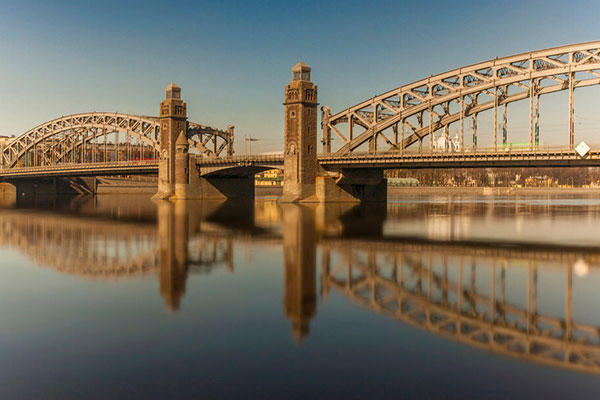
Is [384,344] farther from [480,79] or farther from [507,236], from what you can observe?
[480,79]

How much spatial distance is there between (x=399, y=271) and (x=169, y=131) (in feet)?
277

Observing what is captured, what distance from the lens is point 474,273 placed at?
19312mm

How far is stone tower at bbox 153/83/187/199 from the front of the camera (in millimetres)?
97188

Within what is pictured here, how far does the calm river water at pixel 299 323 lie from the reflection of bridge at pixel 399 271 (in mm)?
71

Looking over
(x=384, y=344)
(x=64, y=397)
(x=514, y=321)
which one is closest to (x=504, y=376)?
(x=384, y=344)

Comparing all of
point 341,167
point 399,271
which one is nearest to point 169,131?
point 341,167

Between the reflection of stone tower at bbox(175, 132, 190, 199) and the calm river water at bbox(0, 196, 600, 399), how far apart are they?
7080cm

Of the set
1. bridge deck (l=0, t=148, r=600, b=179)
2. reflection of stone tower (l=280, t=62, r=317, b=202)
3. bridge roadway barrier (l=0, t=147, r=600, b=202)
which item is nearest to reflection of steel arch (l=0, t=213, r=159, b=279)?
bridge deck (l=0, t=148, r=600, b=179)

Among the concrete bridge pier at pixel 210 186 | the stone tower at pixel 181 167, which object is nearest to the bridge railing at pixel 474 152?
the concrete bridge pier at pixel 210 186

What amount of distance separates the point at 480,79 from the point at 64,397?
66.3m

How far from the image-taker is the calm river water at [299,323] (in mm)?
9195

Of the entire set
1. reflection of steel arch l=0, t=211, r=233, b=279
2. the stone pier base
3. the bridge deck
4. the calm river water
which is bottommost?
the calm river water

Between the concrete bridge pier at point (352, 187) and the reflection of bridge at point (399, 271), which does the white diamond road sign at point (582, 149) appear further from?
the reflection of bridge at point (399, 271)

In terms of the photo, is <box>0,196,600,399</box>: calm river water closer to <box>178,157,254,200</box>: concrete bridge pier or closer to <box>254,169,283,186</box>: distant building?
<box>178,157,254,200</box>: concrete bridge pier
